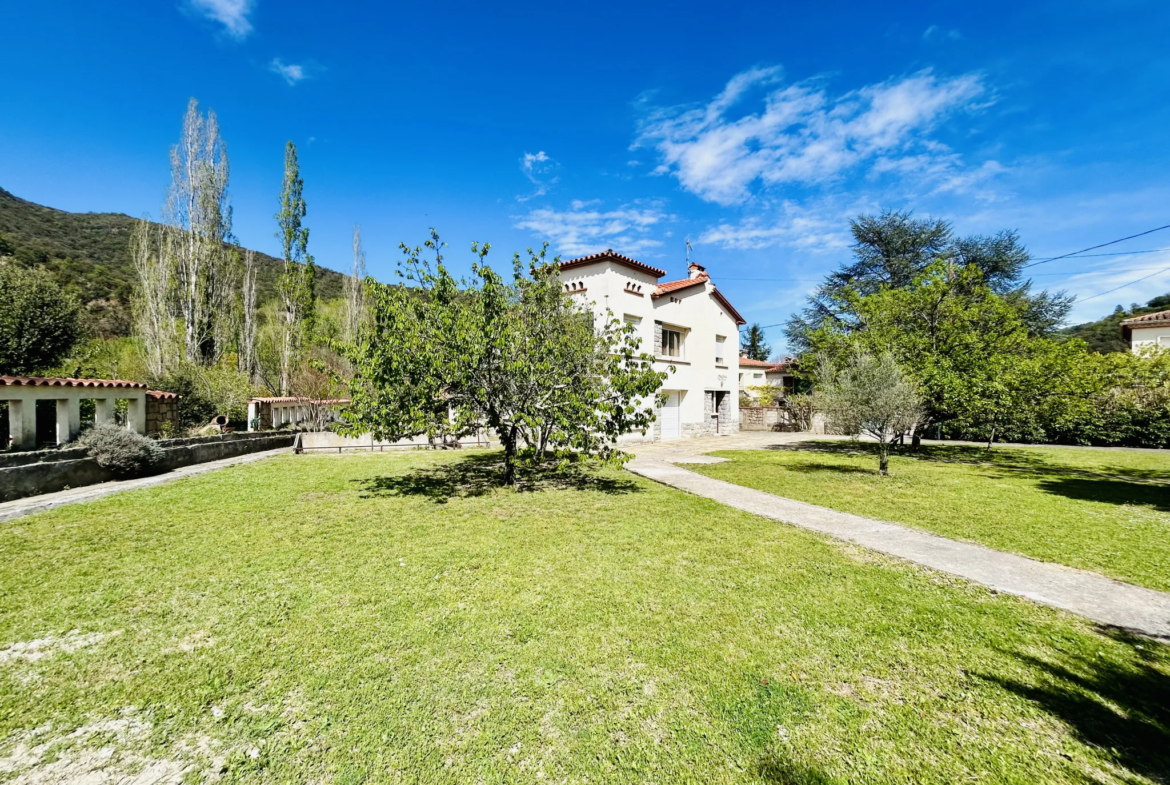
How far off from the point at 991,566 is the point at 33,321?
27755 millimetres

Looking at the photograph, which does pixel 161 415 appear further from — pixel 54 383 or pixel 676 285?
pixel 676 285

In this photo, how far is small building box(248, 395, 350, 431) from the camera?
824 inches

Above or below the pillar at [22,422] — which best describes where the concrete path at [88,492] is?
below

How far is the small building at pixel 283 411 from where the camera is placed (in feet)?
68.6

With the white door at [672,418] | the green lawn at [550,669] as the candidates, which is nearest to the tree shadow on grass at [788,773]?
the green lawn at [550,669]

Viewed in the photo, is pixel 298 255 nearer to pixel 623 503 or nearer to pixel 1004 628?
pixel 623 503

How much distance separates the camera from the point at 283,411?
24.2 metres

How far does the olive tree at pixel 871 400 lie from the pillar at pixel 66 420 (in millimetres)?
22195

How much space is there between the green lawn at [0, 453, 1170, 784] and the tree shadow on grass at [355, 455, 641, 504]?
393 cm

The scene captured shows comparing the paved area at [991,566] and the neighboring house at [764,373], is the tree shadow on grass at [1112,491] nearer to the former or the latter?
the paved area at [991,566]

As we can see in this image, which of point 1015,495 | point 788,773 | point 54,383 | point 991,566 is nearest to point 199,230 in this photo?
point 54,383

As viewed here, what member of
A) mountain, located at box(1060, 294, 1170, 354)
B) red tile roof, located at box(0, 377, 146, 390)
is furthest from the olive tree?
mountain, located at box(1060, 294, 1170, 354)

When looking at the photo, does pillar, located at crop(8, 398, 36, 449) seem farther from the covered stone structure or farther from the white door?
the white door

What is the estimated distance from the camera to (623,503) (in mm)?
9172
